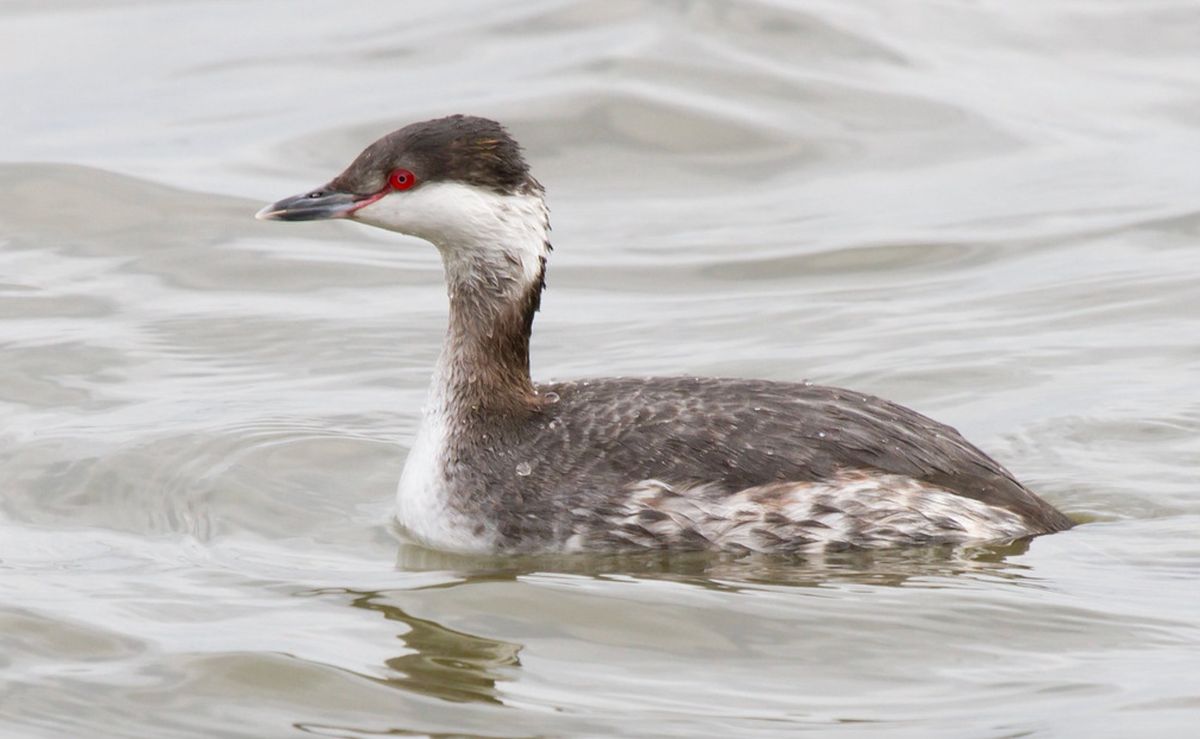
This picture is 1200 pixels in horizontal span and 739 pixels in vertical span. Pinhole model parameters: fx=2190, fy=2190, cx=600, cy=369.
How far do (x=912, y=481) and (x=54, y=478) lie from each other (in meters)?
3.78

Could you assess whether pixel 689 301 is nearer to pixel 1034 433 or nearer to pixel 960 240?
pixel 960 240

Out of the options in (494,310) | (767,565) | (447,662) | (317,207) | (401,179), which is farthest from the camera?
(494,310)

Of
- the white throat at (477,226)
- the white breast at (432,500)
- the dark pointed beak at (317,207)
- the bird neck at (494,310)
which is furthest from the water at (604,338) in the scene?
the dark pointed beak at (317,207)

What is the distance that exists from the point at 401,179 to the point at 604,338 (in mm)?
3422

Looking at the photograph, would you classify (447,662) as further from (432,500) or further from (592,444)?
(592,444)

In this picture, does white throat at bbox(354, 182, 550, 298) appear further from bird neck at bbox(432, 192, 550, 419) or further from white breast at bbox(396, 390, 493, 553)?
white breast at bbox(396, 390, 493, 553)

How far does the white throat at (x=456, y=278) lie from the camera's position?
28.8 feet

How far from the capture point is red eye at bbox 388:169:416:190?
887 centimetres

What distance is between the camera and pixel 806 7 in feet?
60.7

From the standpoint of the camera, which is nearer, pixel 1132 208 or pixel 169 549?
pixel 169 549

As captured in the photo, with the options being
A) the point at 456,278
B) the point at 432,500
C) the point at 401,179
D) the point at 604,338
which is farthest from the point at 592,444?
the point at 604,338

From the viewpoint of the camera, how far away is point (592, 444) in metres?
8.68

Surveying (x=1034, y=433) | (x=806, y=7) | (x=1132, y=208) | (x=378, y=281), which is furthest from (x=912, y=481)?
(x=806, y=7)

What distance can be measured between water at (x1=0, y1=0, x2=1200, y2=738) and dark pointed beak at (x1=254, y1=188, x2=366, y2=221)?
51.1 inches
